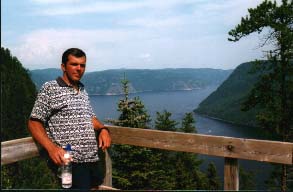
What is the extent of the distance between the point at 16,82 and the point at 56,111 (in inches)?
2325

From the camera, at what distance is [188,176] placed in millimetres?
48875

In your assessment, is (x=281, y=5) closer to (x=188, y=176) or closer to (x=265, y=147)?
(x=265, y=147)

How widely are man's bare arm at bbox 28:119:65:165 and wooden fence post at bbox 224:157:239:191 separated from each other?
157cm

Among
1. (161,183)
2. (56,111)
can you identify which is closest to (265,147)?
(56,111)

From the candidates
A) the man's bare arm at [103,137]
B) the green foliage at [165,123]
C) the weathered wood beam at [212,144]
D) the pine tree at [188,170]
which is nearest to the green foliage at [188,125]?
the pine tree at [188,170]

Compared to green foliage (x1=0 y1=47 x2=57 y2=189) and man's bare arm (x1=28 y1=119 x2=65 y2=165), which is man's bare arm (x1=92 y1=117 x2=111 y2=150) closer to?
man's bare arm (x1=28 y1=119 x2=65 y2=165)

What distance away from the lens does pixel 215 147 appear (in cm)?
400

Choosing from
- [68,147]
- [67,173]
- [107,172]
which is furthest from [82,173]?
[107,172]

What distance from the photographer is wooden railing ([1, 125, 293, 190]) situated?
3689 millimetres

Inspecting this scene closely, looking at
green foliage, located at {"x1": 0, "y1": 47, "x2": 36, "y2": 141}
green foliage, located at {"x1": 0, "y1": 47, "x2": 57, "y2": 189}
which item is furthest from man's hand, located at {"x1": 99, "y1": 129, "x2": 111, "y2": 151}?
green foliage, located at {"x1": 0, "y1": 47, "x2": 36, "y2": 141}

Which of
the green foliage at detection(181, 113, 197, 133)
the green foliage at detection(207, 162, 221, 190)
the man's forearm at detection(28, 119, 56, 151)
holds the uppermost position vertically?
the man's forearm at detection(28, 119, 56, 151)

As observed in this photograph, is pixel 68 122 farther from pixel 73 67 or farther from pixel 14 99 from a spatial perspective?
pixel 14 99

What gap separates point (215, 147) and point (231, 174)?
30cm

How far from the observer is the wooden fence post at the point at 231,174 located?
3916 millimetres
